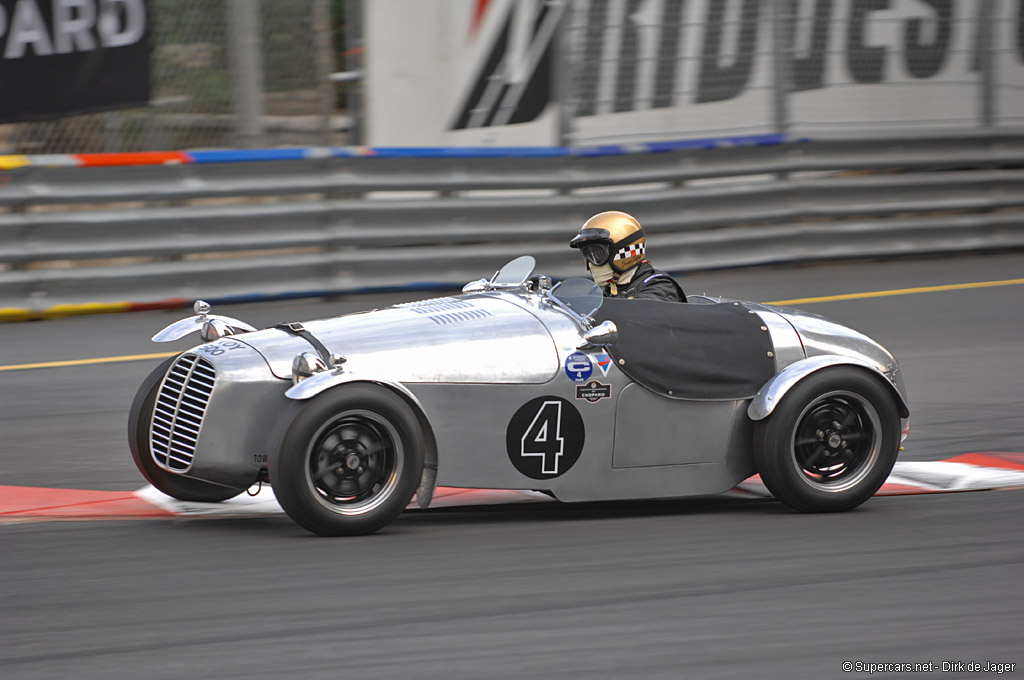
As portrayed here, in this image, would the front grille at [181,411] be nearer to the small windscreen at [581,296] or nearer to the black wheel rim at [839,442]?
the small windscreen at [581,296]

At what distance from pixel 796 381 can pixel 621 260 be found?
0.95m

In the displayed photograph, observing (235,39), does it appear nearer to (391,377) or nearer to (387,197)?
(387,197)

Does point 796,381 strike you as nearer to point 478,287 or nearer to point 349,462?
point 478,287

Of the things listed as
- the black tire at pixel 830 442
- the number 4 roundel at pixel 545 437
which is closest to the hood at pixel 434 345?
the number 4 roundel at pixel 545 437

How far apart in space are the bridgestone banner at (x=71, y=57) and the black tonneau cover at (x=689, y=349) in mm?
6466

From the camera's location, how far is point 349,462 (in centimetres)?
521

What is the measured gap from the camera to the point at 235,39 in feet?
37.9

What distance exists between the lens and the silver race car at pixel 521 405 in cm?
525

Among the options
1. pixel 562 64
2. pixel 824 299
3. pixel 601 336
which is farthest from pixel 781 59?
pixel 601 336

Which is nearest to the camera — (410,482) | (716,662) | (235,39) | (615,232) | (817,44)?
(716,662)

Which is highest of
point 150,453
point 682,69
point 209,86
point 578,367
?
point 682,69

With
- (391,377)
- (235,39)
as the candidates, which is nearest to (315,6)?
(235,39)

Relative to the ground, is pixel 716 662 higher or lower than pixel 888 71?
lower

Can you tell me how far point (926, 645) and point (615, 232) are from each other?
2525 mm
